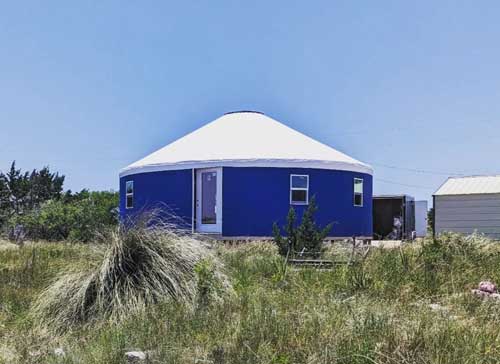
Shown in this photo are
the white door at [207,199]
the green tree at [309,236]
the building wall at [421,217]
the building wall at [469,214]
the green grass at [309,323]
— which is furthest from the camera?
the building wall at [421,217]

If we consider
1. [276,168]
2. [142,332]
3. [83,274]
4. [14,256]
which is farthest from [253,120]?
[142,332]

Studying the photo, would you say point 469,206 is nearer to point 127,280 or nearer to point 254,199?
point 254,199

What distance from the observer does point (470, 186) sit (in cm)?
1712

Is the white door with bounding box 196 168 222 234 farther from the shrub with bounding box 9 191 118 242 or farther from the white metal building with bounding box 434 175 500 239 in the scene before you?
the white metal building with bounding box 434 175 500 239

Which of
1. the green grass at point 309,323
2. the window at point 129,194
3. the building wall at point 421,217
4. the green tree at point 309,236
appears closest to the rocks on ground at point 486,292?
the green grass at point 309,323

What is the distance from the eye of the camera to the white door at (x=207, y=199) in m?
15.1

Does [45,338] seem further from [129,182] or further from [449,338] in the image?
[129,182]

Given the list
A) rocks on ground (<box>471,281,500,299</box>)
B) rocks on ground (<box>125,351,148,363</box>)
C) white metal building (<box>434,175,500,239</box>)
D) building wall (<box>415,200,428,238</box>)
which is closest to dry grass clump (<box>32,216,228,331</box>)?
rocks on ground (<box>125,351,148,363</box>)

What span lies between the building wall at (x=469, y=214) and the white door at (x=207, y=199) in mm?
6441

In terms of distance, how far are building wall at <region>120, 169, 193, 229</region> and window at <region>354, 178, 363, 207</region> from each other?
4.58 meters

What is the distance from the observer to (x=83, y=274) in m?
5.38

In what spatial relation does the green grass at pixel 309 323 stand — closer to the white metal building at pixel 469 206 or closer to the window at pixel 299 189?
the window at pixel 299 189

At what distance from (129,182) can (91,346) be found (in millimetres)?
13673

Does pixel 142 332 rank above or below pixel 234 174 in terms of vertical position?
below
